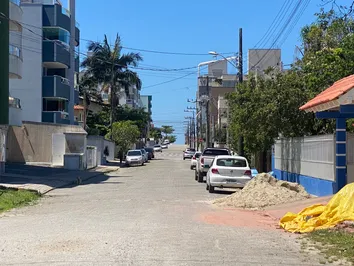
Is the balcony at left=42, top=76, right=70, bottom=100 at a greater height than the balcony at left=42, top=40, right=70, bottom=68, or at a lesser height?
lesser

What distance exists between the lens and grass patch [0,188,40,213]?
1736 centimetres

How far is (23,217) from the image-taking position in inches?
579

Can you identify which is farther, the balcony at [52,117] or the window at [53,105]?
the window at [53,105]

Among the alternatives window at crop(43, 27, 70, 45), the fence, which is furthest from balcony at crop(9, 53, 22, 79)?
window at crop(43, 27, 70, 45)

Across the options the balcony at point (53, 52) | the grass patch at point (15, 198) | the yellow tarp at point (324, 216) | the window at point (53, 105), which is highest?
the balcony at point (53, 52)

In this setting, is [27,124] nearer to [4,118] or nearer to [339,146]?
[4,118]

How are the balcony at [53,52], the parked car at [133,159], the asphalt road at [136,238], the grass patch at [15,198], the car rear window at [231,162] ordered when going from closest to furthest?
the asphalt road at [136,238]
the grass patch at [15,198]
the car rear window at [231,162]
the balcony at [53,52]
the parked car at [133,159]

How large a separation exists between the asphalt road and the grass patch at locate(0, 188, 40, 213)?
2.30 feet

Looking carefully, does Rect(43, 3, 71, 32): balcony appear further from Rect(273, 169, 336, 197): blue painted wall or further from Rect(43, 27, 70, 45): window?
Rect(273, 169, 336, 197): blue painted wall

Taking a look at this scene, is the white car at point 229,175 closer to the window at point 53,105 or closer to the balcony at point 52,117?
the balcony at point 52,117

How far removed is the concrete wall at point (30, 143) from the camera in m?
41.4

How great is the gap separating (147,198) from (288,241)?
9.66m

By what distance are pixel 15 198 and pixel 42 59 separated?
1217 inches

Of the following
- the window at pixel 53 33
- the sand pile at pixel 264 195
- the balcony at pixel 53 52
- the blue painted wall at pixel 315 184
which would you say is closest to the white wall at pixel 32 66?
the balcony at pixel 53 52
